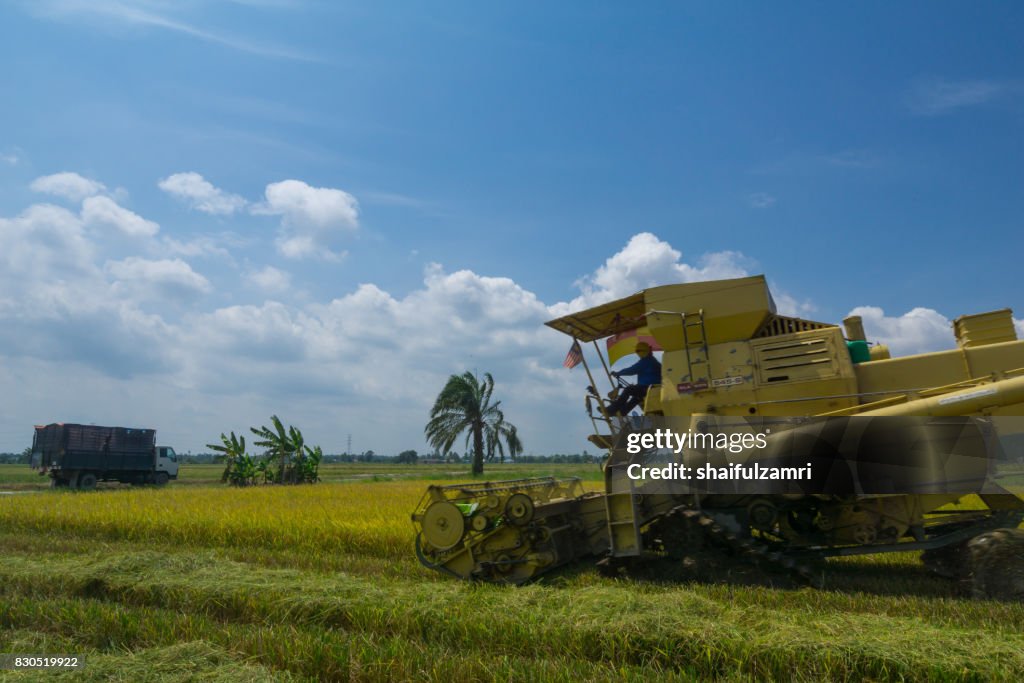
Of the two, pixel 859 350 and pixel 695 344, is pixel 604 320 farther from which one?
pixel 859 350

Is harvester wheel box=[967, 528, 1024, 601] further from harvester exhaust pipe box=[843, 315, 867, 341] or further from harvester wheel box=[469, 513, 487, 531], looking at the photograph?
harvester wheel box=[469, 513, 487, 531]

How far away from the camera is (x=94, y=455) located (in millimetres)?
28828

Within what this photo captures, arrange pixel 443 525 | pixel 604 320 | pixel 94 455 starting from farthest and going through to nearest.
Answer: pixel 94 455 → pixel 604 320 → pixel 443 525

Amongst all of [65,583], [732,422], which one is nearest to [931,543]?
[732,422]

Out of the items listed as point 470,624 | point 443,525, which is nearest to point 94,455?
point 443,525

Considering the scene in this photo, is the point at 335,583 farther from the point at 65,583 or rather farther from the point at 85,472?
the point at 85,472

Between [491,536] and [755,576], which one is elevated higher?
[491,536]

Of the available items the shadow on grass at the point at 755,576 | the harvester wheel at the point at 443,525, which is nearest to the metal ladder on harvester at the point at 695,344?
the shadow on grass at the point at 755,576

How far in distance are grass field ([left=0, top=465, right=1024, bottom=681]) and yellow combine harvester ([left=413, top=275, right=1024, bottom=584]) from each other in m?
0.47

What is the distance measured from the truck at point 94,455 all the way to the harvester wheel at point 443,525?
2773 centimetres

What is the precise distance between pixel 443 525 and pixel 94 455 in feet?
93.4

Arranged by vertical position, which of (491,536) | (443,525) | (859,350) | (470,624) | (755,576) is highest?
(859,350)

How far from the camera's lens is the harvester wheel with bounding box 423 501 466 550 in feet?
23.8

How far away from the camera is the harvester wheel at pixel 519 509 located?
719 centimetres
